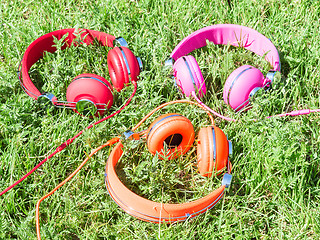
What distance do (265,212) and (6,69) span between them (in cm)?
270

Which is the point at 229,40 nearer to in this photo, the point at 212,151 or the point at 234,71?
the point at 234,71

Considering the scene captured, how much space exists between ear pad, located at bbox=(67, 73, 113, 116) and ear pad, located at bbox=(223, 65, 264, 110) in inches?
40.2

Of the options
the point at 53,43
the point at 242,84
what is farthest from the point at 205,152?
the point at 53,43

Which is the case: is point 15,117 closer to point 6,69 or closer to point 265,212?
point 6,69

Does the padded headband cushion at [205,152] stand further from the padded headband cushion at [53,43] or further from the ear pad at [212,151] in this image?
the padded headband cushion at [53,43]

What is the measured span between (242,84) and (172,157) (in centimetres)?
83

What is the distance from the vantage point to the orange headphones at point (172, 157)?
2.88 m

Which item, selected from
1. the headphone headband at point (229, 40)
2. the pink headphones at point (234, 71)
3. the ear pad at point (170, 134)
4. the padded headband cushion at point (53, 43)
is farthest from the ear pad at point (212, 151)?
the padded headband cushion at point (53, 43)

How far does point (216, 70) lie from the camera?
3.92 metres

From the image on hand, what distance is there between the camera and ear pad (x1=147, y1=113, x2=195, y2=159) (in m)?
3.05

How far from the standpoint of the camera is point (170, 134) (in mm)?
3078

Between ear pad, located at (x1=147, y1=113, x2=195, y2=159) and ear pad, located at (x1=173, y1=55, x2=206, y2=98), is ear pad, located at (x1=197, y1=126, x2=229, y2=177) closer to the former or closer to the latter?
ear pad, located at (x1=147, y1=113, x2=195, y2=159)

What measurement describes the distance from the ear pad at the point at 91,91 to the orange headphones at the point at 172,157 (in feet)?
1.27

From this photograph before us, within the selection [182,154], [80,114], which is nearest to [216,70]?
[182,154]
